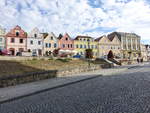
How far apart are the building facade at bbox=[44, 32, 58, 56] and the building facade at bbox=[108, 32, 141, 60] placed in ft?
116

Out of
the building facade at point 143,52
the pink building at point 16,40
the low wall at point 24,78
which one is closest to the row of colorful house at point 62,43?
the pink building at point 16,40

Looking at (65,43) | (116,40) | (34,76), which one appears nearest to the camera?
(34,76)

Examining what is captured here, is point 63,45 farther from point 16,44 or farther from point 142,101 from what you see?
point 142,101

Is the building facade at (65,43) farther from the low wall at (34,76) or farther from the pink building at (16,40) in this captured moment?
the low wall at (34,76)

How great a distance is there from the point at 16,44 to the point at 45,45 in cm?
967

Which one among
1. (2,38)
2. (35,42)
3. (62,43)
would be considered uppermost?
(2,38)

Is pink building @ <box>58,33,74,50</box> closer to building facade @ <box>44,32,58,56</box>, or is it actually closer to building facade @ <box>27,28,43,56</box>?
building facade @ <box>44,32,58,56</box>

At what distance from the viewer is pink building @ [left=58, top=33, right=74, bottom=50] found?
57.1 meters

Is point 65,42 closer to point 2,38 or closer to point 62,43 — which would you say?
point 62,43

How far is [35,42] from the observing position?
51219 mm

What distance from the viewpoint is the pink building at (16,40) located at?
46562 mm

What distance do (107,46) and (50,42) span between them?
27.9 meters

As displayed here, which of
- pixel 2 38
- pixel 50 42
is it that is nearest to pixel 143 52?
pixel 50 42

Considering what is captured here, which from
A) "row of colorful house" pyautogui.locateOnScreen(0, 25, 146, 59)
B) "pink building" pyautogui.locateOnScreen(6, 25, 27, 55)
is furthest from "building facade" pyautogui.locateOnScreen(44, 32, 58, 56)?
"pink building" pyautogui.locateOnScreen(6, 25, 27, 55)
